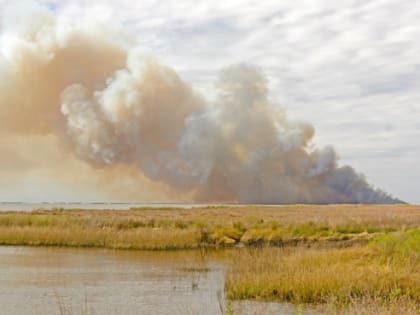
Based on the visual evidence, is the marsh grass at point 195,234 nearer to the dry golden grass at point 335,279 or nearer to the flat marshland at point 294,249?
the flat marshland at point 294,249

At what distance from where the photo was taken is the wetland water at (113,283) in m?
17.5

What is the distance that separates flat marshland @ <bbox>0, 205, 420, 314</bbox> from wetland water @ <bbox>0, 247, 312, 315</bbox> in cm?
→ 119

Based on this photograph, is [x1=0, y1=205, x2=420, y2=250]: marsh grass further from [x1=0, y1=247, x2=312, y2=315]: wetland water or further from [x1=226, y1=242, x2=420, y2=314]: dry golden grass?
[x1=226, y1=242, x2=420, y2=314]: dry golden grass

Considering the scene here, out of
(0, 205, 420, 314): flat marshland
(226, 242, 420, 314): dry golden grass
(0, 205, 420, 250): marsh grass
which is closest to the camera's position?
(226, 242, 420, 314): dry golden grass

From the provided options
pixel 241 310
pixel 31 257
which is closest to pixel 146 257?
pixel 31 257

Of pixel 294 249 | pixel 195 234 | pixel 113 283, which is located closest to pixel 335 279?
pixel 113 283

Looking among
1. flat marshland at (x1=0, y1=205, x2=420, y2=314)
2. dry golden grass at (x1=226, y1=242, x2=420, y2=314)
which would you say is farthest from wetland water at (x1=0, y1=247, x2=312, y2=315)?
flat marshland at (x1=0, y1=205, x2=420, y2=314)

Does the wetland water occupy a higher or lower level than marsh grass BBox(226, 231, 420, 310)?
lower

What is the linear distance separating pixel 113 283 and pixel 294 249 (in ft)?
34.3

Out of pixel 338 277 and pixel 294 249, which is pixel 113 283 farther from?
pixel 294 249

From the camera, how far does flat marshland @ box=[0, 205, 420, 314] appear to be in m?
17.5

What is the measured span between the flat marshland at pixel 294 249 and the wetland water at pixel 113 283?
1188mm

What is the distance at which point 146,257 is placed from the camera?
31.3 metres

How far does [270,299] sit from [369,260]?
553 centimetres
